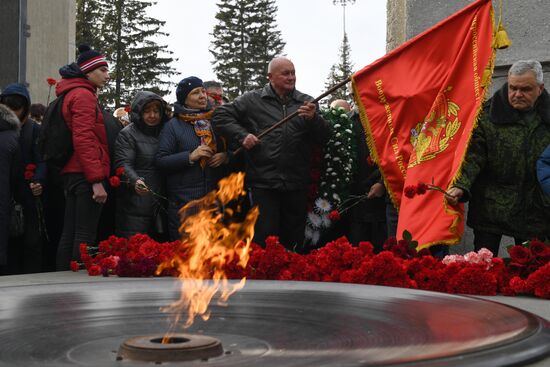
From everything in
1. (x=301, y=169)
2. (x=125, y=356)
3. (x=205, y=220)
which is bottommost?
(x=125, y=356)

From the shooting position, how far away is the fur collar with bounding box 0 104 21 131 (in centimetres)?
708

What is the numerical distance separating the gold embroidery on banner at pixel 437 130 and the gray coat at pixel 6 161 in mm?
3057

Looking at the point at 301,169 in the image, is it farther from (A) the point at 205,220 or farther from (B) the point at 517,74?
(A) the point at 205,220

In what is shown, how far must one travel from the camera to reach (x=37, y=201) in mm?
7379

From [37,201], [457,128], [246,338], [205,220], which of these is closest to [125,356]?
[246,338]

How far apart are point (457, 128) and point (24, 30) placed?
8.06 meters

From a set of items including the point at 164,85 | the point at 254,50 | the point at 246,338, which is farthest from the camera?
the point at 254,50

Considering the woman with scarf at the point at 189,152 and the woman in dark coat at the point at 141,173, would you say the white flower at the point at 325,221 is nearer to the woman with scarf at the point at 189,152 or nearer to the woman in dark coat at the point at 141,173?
the woman with scarf at the point at 189,152

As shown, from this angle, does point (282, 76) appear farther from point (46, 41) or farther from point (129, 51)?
point (129, 51)

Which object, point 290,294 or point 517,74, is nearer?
point 290,294

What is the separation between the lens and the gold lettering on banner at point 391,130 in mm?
6849

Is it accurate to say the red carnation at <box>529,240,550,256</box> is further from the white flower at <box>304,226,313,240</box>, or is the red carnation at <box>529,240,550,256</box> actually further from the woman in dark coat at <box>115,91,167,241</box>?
the woman in dark coat at <box>115,91,167,241</box>

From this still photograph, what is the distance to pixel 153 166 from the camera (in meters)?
7.26

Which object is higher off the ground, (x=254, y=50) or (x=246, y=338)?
(x=254, y=50)
